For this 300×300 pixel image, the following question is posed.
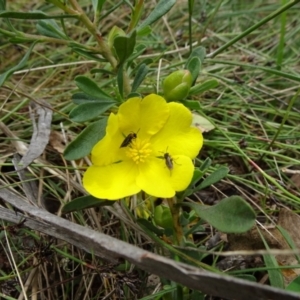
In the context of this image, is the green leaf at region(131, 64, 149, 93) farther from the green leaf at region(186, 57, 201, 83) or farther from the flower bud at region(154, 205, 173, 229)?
the flower bud at region(154, 205, 173, 229)

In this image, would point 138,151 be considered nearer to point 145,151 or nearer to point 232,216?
point 145,151

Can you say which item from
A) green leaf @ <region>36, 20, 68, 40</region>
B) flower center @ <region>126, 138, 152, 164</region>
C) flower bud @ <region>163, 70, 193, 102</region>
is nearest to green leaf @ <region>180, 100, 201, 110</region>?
flower bud @ <region>163, 70, 193, 102</region>

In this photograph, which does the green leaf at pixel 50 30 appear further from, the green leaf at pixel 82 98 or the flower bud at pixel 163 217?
the flower bud at pixel 163 217

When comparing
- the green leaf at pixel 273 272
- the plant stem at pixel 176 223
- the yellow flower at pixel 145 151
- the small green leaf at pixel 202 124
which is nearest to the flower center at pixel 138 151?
the yellow flower at pixel 145 151

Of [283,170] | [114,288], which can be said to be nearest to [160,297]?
[114,288]

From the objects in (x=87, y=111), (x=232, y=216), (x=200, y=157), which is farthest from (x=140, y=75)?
(x=200, y=157)

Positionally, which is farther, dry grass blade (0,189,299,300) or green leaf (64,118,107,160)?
green leaf (64,118,107,160)
